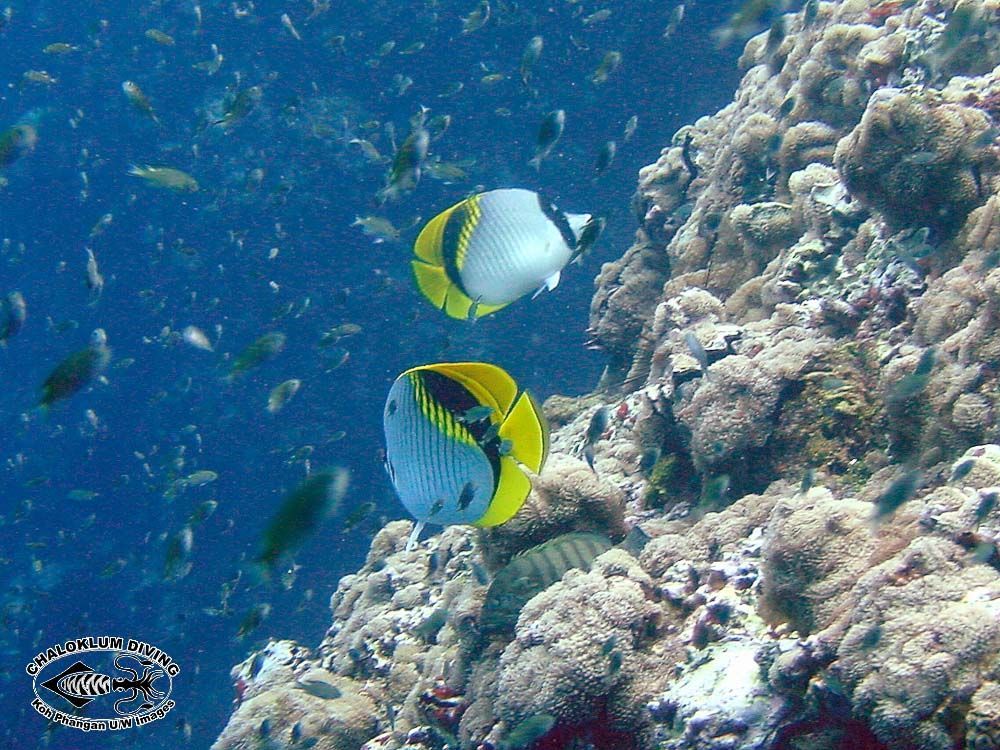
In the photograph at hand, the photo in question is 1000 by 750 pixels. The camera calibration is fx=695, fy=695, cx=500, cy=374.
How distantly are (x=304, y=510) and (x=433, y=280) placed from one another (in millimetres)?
1132

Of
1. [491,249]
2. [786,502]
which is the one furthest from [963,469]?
[491,249]

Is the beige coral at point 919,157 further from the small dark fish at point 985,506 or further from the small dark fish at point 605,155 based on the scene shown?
the small dark fish at point 985,506

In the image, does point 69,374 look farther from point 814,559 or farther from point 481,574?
point 814,559

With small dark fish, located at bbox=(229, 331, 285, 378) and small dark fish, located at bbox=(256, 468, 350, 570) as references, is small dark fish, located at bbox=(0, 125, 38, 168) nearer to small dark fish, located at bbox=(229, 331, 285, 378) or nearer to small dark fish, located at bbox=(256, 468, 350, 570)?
small dark fish, located at bbox=(229, 331, 285, 378)

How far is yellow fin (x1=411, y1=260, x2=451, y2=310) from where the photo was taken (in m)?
2.68

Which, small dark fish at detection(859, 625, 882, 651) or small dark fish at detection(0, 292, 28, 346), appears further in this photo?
small dark fish at detection(0, 292, 28, 346)

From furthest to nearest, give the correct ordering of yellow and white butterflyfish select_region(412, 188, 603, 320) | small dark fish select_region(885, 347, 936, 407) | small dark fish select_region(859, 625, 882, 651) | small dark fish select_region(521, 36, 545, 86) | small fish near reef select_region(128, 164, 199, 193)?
small dark fish select_region(521, 36, 545, 86)
small fish near reef select_region(128, 164, 199, 193)
small dark fish select_region(885, 347, 936, 407)
yellow and white butterflyfish select_region(412, 188, 603, 320)
small dark fish select_region(859, 625, 882, 651)

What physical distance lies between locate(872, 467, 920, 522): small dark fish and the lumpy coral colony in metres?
0.03

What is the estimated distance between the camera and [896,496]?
2.89 meters

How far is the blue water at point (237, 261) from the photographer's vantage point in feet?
63.0

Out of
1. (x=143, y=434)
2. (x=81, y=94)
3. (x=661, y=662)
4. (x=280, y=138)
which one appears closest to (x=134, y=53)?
(x=81, y=94)

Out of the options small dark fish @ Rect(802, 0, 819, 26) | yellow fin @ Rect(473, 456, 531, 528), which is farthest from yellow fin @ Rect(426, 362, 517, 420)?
small dark fish @ Rect(802, 0, 819, 26)

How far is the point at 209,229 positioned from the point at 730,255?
17.6 metres

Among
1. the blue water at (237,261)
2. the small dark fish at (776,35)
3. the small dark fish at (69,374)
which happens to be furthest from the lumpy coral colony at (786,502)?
the blue water at (237,261)
